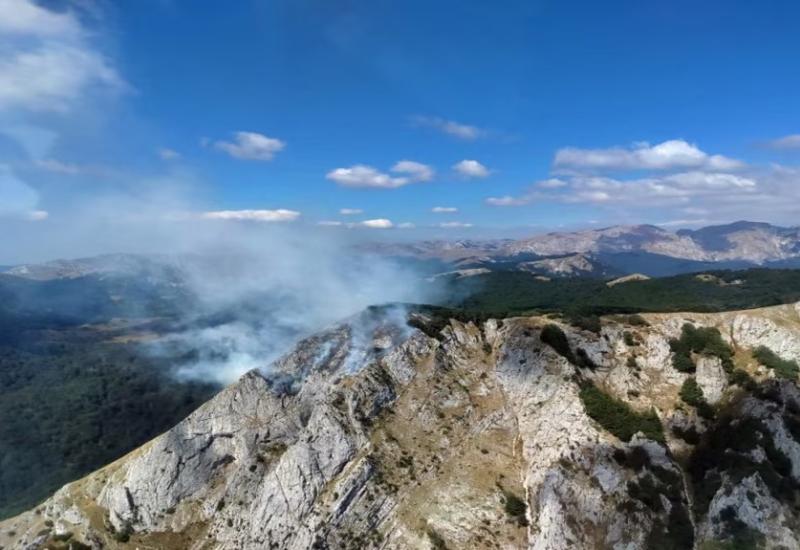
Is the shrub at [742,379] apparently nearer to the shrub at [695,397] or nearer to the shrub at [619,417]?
the shrub at [695,397]

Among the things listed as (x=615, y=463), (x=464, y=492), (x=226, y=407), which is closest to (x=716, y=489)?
(x=615, y=463)

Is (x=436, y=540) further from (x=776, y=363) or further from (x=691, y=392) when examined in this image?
(x=776, y=363)

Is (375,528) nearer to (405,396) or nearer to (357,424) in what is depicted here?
(357,424)

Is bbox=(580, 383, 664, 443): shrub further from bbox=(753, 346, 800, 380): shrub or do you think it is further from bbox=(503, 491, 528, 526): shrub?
bbox=(753, 346, 800, 380): shrub

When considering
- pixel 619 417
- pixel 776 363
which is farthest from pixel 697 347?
pixel 619 417

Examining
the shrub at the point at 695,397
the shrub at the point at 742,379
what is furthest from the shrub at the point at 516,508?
the shrub at the point at 742,379
